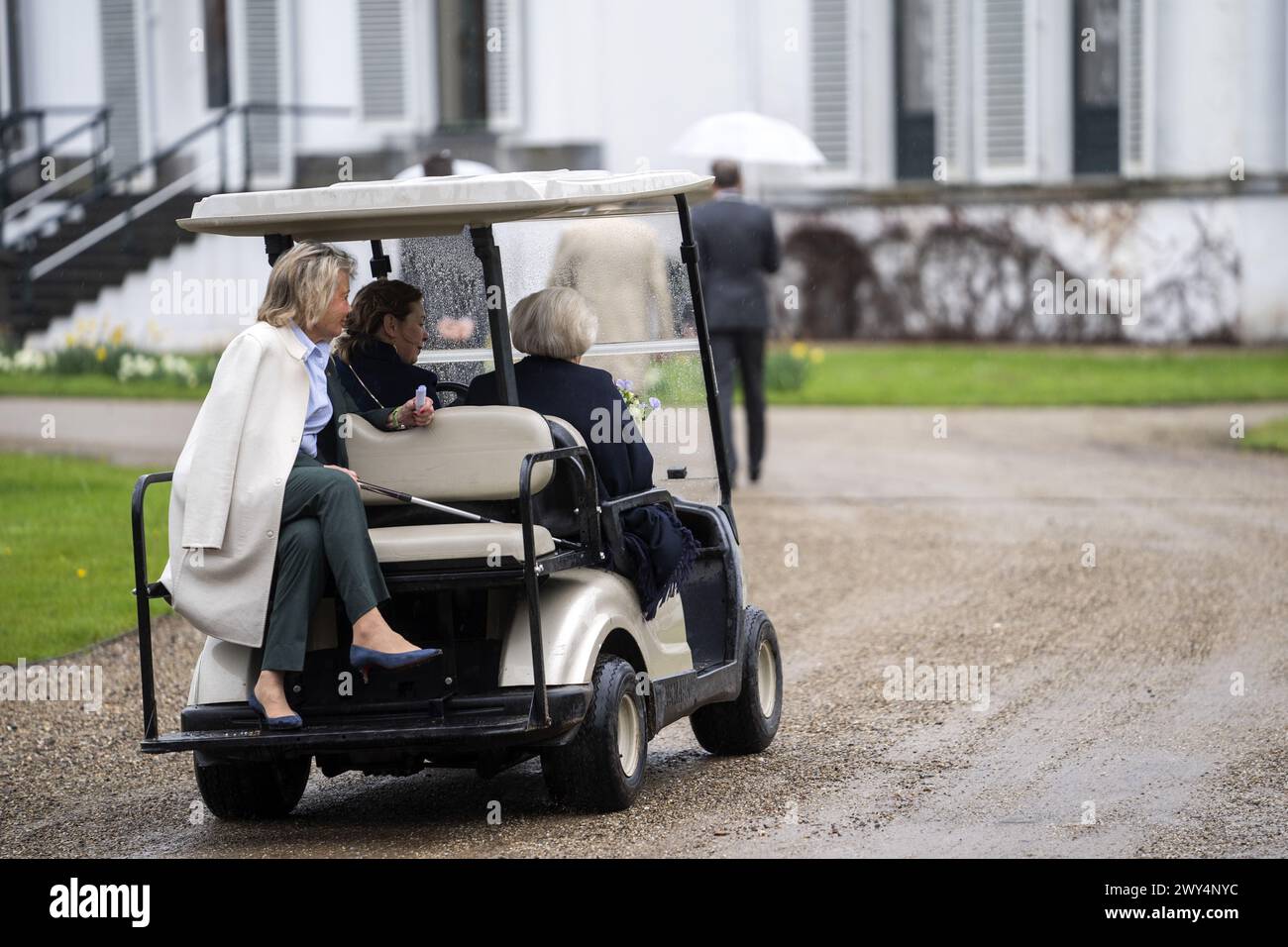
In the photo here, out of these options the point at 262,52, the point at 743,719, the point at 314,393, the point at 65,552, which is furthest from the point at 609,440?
the point at 262,52

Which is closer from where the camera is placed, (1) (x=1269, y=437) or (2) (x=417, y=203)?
(2) (x=417, y=203)

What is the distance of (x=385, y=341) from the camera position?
21.7 feet

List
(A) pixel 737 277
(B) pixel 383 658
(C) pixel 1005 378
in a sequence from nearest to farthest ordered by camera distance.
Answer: (B) pixel 383 658
(A) pixel 737 277
(C) pixel 1005 378

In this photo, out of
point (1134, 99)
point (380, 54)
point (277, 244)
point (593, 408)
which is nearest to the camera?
point (593, 408)

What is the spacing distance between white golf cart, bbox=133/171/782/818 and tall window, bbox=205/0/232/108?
21315 mm

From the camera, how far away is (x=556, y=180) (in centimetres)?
613

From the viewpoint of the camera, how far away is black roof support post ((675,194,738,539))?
697 cm

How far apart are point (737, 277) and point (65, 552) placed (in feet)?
16.3

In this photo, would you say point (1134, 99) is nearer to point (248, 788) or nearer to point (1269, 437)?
point (1269, 437)

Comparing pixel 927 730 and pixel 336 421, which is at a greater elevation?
pixel 336 421
